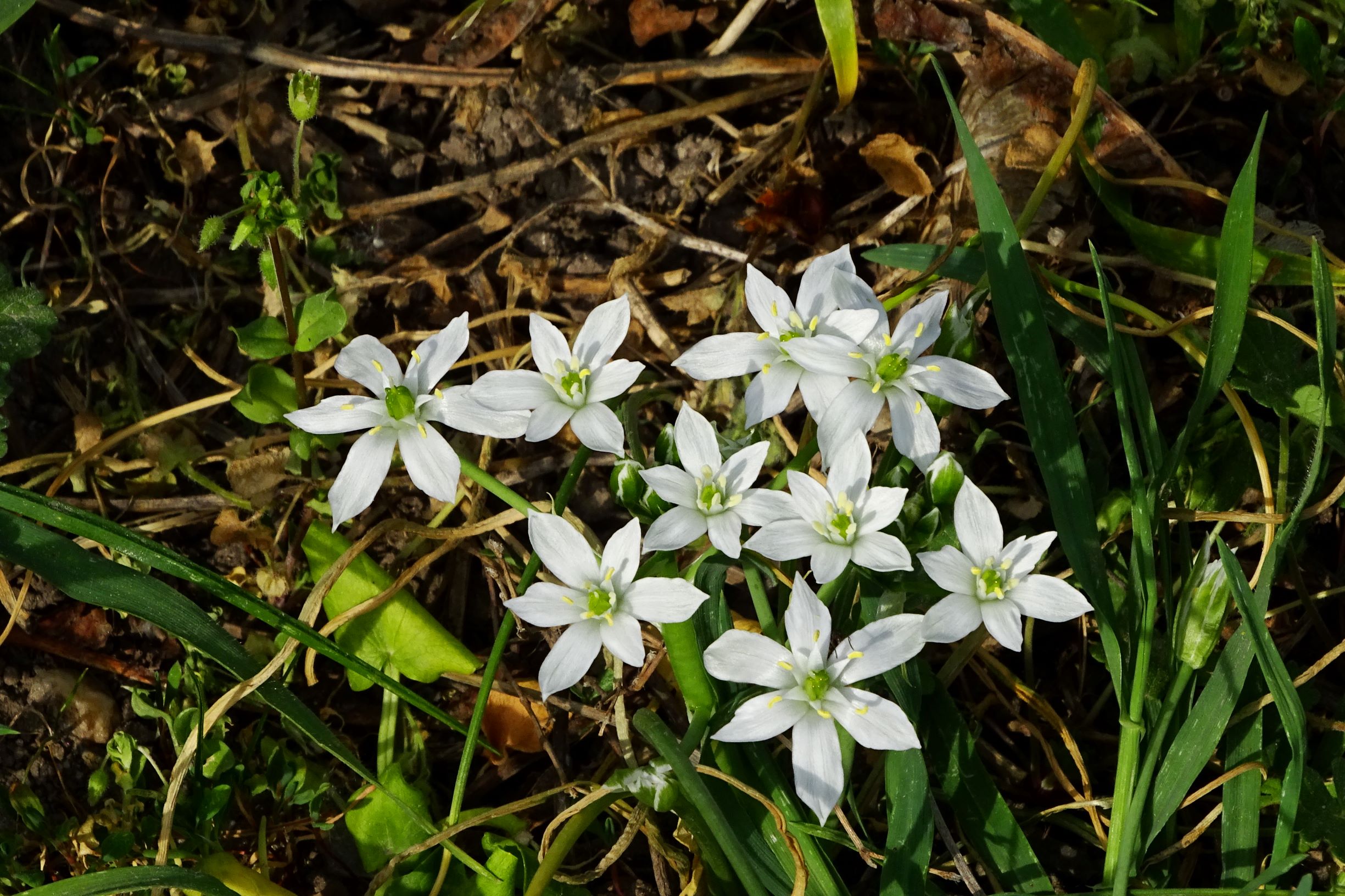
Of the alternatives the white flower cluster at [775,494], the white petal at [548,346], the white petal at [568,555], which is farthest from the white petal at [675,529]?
the white petal at [548,346]

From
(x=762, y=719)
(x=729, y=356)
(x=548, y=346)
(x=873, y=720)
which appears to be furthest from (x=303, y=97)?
(x=873, y=720)

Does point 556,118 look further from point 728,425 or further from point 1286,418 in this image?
point 1286,418

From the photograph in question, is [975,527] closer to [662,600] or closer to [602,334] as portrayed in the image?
[662,600]

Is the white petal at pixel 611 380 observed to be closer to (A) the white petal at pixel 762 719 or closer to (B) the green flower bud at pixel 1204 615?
(A) the white petal at pixel 762 719

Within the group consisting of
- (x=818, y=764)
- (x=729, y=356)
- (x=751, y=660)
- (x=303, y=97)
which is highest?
(x=303, y=97)

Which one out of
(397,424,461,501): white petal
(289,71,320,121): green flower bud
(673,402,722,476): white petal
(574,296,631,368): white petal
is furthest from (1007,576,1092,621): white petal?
(289,71,320,121): green flower bud

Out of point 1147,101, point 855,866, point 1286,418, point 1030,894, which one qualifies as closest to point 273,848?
point 855,866

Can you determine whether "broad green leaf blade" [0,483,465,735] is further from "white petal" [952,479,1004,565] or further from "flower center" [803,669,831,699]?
"white petal" [952,479,1004,565]
